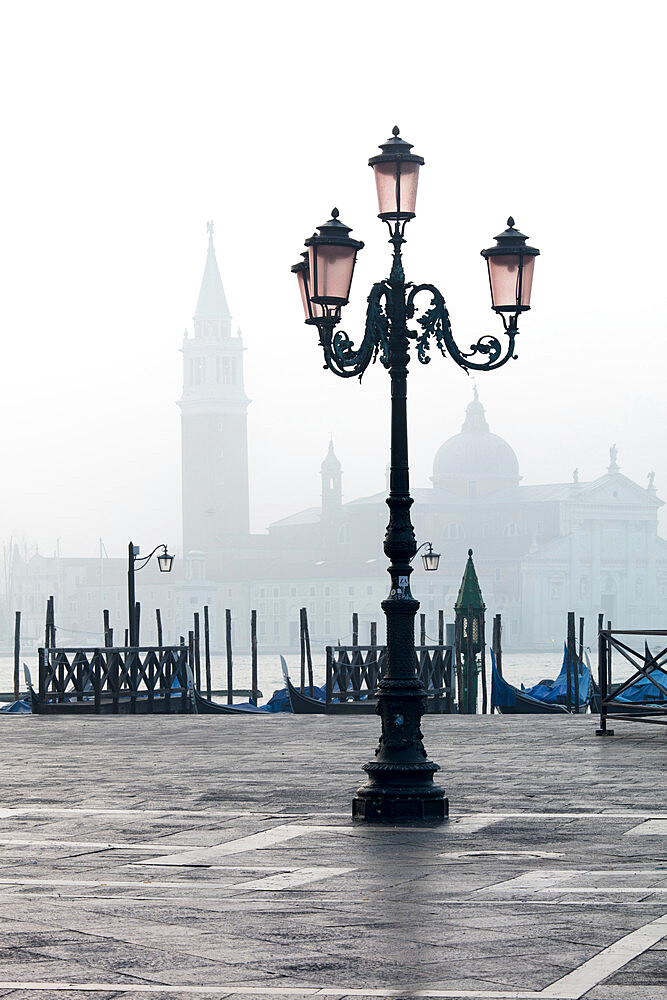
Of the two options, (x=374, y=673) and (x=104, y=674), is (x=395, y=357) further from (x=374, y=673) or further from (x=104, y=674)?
(x=374, y=673)

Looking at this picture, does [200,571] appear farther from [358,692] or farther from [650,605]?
[358,692]

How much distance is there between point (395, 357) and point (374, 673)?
13.9m

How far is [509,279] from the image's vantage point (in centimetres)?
948

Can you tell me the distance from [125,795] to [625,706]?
4927 millimetres

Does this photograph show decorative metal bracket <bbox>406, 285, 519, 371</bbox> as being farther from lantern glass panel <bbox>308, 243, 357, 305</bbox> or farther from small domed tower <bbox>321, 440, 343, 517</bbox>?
small domed tower <bbox>321, 440, 343, 517</bbox>

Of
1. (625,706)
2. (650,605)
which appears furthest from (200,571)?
(625,706)

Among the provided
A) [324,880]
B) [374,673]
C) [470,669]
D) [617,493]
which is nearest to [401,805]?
[324,880]

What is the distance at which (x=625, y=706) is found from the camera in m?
13.3

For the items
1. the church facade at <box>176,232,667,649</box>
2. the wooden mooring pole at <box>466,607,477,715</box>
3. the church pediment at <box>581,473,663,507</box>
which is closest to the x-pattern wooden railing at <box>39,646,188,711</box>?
the wooden mooring pole at <box>466,607,477,715</box>

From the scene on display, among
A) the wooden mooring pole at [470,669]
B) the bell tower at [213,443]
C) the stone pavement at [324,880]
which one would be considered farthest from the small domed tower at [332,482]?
the stone pavement at [324,880]

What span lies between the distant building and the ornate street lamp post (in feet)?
360

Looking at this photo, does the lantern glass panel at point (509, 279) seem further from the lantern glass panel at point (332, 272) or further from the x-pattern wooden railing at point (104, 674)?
the x-pattern wooden railing at point (104, 674)

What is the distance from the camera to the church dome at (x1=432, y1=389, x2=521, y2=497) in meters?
134

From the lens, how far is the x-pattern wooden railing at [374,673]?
2203cm
